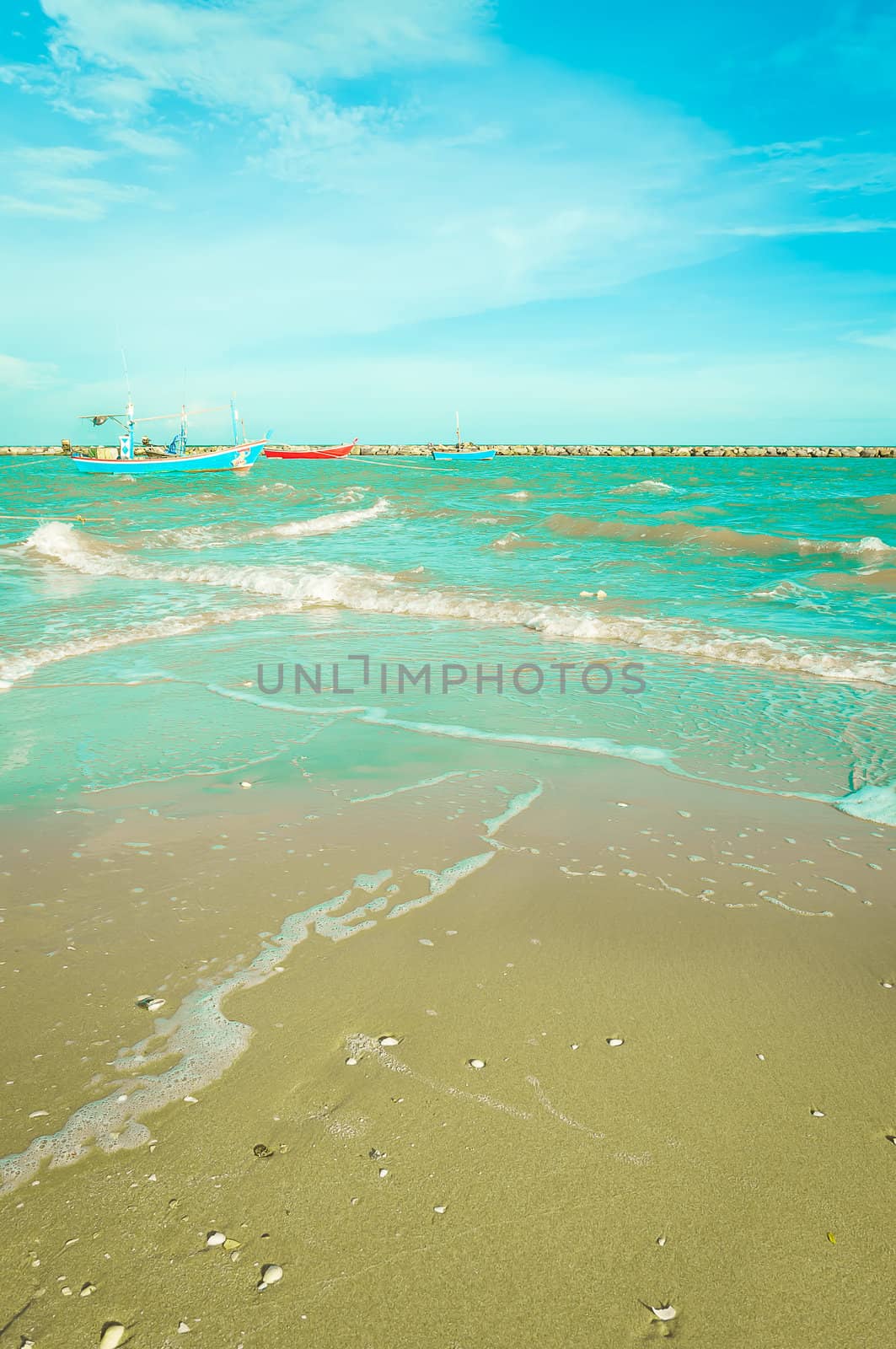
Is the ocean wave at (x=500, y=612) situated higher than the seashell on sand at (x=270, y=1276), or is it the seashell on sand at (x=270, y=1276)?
the ocean wave at (x=500, y=612)

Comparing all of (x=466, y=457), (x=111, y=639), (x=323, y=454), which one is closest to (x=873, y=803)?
(x=111, y=639)

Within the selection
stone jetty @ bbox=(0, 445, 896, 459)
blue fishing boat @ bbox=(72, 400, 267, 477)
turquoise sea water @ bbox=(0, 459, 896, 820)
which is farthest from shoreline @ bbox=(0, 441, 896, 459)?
turquoise sea water @ bbox=(0, 459, 896, 820)

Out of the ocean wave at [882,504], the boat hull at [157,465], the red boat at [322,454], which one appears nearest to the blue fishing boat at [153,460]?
the boat hull at [157,465]

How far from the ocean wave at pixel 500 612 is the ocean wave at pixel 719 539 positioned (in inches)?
308

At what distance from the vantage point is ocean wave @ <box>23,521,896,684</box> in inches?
308

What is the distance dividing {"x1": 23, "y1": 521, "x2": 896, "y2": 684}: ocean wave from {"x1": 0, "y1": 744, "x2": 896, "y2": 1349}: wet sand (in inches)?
168

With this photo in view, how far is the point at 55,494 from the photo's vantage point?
111ft

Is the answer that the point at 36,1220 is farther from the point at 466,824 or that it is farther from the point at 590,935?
the point at 466,824

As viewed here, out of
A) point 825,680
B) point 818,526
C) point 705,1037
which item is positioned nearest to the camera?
point 705,1037

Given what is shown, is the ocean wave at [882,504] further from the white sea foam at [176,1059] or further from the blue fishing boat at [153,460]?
the blue fishing boat at [153,460]

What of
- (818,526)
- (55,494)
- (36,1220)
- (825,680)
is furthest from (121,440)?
(36,1220)

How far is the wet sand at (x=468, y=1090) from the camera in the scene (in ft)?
5.35

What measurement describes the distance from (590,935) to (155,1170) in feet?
5.80

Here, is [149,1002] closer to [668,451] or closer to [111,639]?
[111,639]
